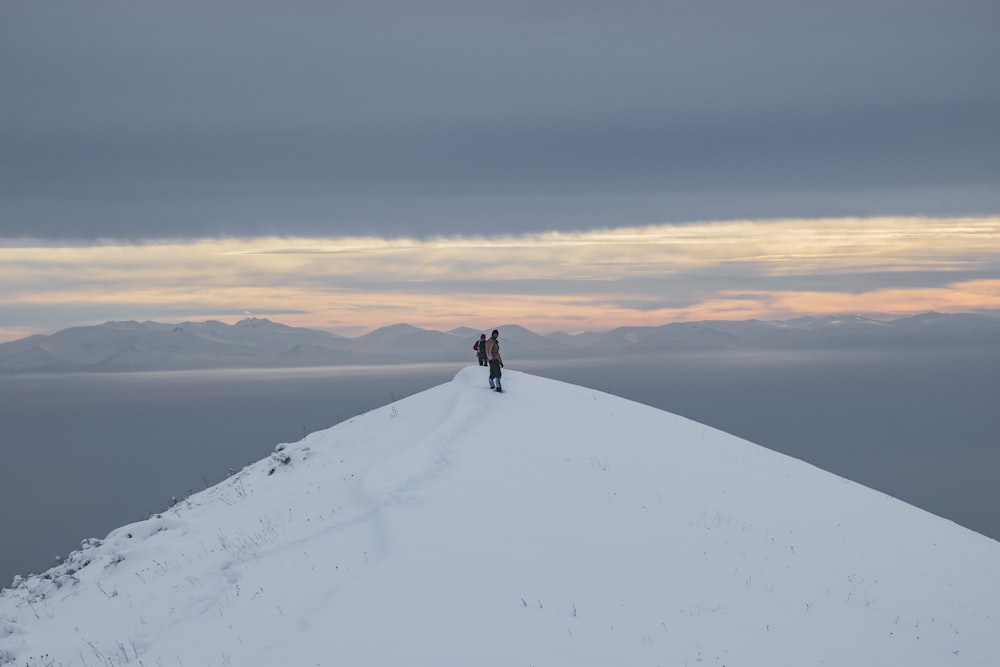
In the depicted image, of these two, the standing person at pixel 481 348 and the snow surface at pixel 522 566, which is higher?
the standing person at pixel 481 348

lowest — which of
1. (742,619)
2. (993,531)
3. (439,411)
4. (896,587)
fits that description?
(993,531)

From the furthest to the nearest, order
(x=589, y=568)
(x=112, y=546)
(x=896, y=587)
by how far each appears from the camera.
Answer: (x=112, y=546), (x=896, y=587), (x=589, y=568)

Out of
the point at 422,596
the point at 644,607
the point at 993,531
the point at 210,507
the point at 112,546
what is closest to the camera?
the point at 422,596

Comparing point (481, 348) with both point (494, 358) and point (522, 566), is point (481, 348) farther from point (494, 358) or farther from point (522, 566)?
point (522, 566)

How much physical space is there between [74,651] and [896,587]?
18.8 metres

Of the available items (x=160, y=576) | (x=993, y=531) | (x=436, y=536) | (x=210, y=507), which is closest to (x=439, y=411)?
(x=210, y=507)

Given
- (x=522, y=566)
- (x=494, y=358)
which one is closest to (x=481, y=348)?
(x=494, y=358)

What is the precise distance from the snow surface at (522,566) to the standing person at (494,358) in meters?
0.69

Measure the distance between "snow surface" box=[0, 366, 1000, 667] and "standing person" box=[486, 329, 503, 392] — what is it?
0.69 metres

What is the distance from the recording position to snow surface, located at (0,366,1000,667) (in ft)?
42.9

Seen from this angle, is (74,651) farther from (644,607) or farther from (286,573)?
(644,607)

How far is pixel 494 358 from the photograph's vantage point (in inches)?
1077

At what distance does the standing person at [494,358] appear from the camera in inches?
1059

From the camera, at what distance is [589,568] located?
1524 centimetres
